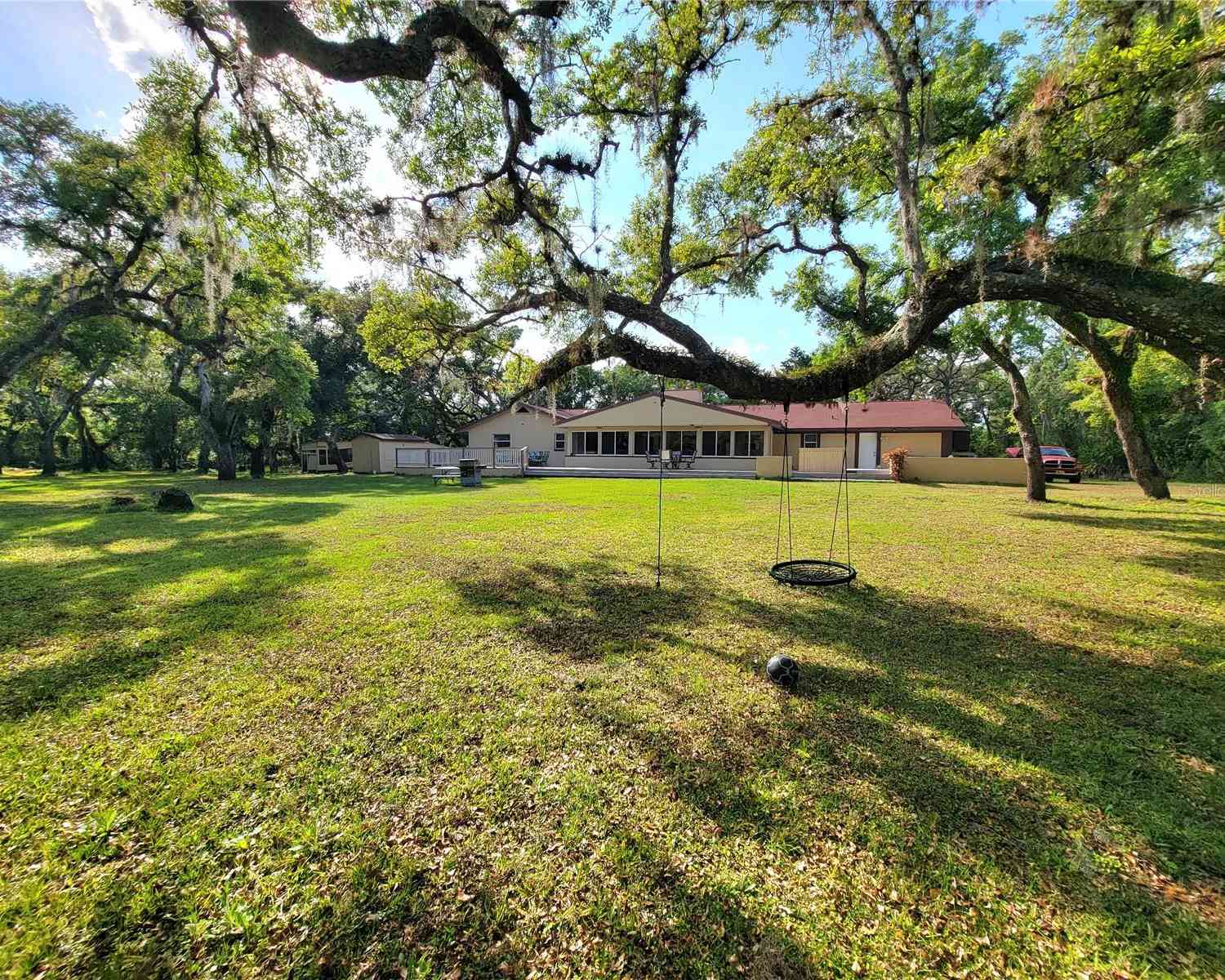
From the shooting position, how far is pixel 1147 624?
4.17 m

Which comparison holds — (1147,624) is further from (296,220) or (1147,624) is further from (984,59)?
(296,220)

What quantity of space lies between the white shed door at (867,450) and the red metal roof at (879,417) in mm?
539

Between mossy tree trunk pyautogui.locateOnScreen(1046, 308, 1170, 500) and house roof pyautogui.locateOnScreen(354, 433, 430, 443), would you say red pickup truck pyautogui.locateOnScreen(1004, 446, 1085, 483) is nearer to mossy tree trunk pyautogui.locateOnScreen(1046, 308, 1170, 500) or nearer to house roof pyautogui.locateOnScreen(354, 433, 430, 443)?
mossy tree trunk pyautogui.locateOnScreen(1046, 308, 1170, 500)

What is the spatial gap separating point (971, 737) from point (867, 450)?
81.7ft

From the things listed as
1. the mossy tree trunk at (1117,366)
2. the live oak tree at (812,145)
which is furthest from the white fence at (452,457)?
the mossy tree trunk at (1117,366)

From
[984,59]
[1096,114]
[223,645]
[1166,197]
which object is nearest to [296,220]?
[223,645]

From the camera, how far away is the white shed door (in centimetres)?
2438

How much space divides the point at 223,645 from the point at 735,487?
1459 centimetres

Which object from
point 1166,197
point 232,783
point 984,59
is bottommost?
point 232,783

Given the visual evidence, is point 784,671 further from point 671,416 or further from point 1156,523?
point 671,416

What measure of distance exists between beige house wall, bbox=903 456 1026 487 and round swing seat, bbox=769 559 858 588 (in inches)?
641

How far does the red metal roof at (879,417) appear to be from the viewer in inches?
934

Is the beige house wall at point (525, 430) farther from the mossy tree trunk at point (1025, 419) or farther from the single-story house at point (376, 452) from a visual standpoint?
the mossy tree trunk at point (1025, 419)

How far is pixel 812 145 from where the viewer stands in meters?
7.98
